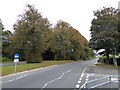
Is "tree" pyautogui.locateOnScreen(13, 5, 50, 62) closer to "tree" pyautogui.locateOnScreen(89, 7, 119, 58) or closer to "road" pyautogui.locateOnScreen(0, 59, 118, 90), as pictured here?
"tree" pyautogui.locateOnScreen(89, 7, 119, 58)

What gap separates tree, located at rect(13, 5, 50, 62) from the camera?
6519 centimetres

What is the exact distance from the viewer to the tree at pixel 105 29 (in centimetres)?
5203

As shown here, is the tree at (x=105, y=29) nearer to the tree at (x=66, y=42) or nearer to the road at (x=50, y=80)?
the road at (x=50, y=80)

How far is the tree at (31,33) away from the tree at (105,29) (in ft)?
43.0

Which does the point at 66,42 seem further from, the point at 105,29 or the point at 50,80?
the point at 50,80

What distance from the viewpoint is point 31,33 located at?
6544 centimetres

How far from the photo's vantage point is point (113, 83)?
12898 mm

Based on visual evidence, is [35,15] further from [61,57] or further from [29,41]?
[61,57]

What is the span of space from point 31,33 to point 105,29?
18.2 m

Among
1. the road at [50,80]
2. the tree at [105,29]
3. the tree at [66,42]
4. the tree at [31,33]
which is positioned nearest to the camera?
the road at [50,80]

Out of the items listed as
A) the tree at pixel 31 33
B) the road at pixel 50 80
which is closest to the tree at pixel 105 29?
the tree at pixel 31 33

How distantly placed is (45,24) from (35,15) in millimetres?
3638

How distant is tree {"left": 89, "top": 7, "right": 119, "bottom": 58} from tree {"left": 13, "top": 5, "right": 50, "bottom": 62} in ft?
43.0

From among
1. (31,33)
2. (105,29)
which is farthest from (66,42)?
(105,29)
